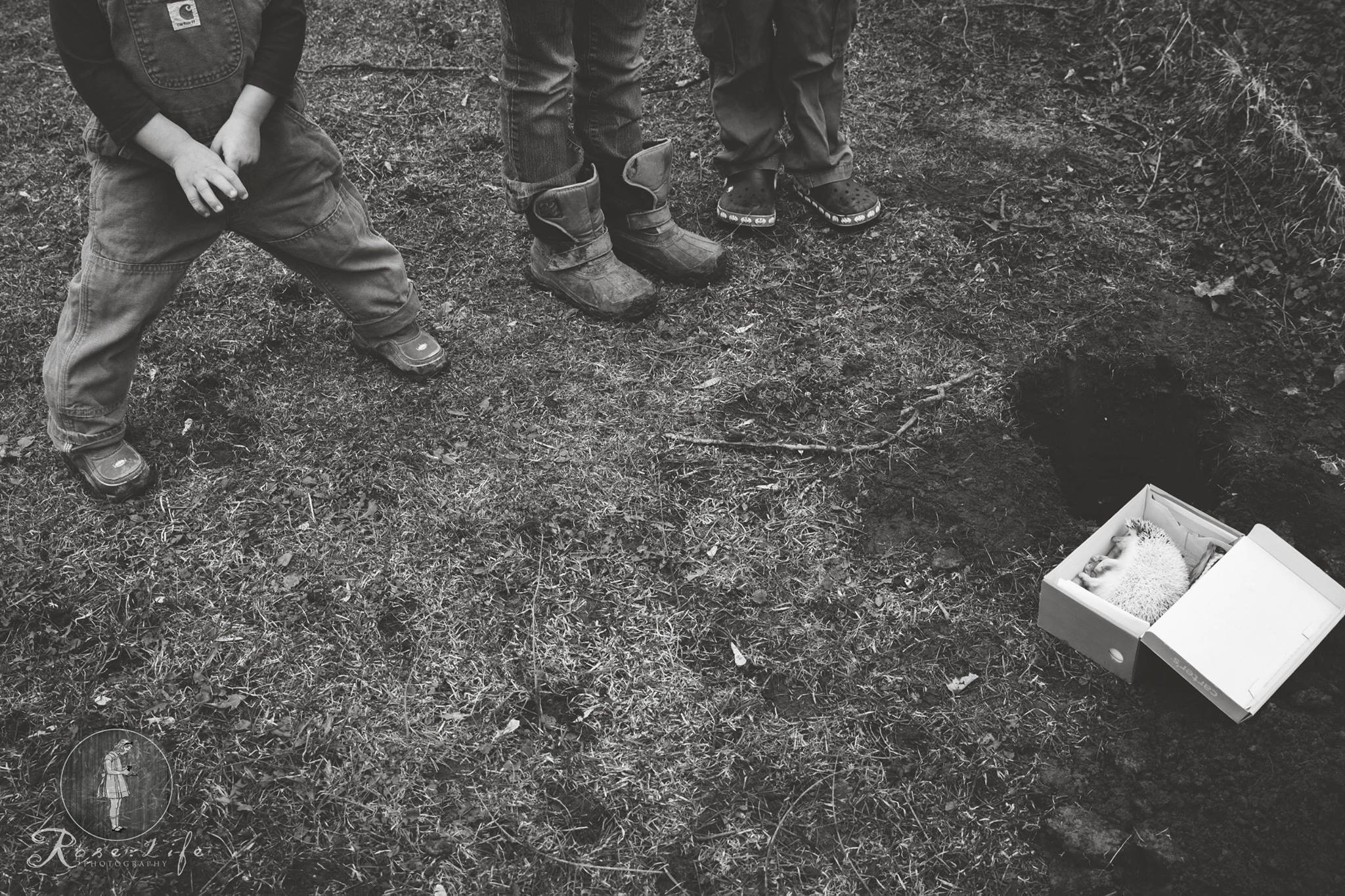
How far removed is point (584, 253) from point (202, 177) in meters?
1.21

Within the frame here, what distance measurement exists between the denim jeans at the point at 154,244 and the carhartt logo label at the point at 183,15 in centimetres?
27

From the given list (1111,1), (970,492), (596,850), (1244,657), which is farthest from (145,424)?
(1111,1)

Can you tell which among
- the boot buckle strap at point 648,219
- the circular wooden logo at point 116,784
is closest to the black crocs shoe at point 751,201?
the boot buckle strap at point 648,219

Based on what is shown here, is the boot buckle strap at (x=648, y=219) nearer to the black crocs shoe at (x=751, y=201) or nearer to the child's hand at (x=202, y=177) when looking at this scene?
the black crocs shoe at (x=751, y=201)

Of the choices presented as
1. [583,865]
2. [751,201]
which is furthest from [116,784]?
[751,201]

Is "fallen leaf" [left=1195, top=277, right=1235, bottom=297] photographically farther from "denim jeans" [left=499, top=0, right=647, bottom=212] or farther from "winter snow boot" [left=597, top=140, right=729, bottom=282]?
"denim jeans" [left=499, top=0, right=647, bottom=212]

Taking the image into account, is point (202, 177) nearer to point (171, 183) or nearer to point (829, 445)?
point (171, 183)

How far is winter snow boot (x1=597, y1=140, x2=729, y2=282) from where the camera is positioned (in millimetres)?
3029

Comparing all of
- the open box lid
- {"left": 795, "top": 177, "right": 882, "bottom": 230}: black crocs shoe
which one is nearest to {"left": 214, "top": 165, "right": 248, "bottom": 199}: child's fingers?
{"left": 795, "top": 177, "right": 882, "bottom": 230}: black crocs shoe

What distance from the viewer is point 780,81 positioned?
3.13 meters

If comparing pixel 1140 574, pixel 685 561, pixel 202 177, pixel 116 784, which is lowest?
pixel 116 784

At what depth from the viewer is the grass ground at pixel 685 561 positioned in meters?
1.91

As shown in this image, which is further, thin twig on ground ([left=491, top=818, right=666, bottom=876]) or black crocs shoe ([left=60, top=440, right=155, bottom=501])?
black crocs shoe ([left=60, top=440, right=155, bottom=501])

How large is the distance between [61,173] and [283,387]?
1.88 metres
